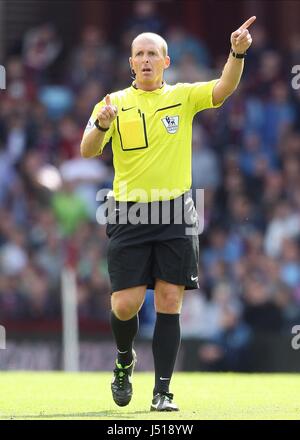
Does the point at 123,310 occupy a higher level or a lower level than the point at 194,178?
lower

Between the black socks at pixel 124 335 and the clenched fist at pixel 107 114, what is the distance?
124 cm

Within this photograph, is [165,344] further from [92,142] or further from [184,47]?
[184,47]

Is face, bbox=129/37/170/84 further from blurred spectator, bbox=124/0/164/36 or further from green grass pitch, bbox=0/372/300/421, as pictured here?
blurred spectator, bbox=124/0/164/36

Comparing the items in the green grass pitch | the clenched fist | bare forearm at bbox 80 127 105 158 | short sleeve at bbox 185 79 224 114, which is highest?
short sleeve at bbox 185 79 224 114

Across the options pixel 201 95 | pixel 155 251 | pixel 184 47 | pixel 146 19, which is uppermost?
pixel 146 19

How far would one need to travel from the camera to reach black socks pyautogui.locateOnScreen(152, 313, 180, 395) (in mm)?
7637

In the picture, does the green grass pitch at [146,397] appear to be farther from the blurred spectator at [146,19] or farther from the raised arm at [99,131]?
the blurred spectator at [146,19]

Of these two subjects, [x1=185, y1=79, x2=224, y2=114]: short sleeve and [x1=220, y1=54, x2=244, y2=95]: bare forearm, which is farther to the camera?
[x1=185, y1=79, x2=224, y2=114]: short sleeve

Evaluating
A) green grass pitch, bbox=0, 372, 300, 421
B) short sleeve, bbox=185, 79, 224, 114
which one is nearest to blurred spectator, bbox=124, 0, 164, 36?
green grass pitch, bbox=0, 372, 300, 421

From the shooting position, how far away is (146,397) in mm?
8562

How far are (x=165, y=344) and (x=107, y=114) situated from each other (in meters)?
1.49

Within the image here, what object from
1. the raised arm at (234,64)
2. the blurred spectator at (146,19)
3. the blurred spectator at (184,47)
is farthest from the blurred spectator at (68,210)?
the raised arm at (234,64)

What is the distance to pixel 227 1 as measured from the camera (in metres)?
18.8

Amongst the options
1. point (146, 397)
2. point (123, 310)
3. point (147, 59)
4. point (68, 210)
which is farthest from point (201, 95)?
point (68, 210)
